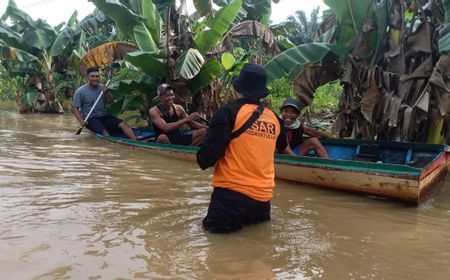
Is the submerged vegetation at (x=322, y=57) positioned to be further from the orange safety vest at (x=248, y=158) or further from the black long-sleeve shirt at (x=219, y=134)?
the black long-sleeve shirt at (x=219, y=134)

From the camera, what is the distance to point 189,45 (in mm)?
9703

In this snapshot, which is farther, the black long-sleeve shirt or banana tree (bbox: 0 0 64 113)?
banana tree (bbox: 0 0 64 113)

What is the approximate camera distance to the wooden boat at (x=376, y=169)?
183 inches

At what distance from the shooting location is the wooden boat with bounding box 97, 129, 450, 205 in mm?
4641

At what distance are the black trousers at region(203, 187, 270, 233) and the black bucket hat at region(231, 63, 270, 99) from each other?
2.52 feet

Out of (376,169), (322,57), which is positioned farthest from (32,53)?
(376,169)

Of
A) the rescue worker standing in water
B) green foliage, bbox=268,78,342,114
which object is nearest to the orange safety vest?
the rescue worker standing in water

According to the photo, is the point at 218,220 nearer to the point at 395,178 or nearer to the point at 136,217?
the point at 136,217

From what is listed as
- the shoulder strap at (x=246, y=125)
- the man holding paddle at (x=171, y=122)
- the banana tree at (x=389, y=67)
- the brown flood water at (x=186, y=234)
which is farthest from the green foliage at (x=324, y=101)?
the shoulder strap at (x=246, y=125)

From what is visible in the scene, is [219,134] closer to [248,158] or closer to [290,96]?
[248,158]

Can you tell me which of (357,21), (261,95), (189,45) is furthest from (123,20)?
(261,95)

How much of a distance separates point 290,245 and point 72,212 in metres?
2.05

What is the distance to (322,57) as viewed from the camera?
692cm

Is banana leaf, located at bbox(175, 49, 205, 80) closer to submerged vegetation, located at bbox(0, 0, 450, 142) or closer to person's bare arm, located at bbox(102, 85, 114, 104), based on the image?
submerged vegetation, located at bbox(0, 0, 450, 142)
